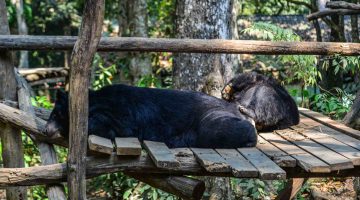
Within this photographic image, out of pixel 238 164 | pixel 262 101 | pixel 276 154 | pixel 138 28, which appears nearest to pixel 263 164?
pixel 238 164

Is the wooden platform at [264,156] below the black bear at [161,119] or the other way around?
below

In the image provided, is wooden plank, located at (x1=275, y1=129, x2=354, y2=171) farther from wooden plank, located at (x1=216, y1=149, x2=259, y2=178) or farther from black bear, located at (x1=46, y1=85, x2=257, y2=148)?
wooden plank, located at (x1=216, y1=149, x2=259, y2=178)

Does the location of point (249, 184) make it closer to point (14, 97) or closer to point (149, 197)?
point (149, 197)

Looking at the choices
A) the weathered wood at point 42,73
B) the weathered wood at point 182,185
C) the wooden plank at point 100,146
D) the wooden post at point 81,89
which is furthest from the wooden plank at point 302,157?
the weathered wood at point 42,73

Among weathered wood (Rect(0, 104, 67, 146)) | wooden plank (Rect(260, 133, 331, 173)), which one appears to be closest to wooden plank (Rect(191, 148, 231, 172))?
wooden plank (Rect(260, 133, 331, 173))

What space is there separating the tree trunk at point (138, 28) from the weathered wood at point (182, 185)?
5.20m

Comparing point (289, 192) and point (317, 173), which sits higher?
point (317, 173)

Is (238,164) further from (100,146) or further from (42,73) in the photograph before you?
(42,73)

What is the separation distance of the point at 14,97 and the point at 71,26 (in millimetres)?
12773

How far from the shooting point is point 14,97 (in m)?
4.86

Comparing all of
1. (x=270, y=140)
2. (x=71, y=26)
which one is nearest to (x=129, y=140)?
(x=270, y=140)

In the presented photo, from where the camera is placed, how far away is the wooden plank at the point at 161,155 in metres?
3.47

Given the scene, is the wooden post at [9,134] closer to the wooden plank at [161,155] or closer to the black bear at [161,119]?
the black bear at [161,119]

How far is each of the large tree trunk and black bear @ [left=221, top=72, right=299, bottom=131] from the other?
0.72m
